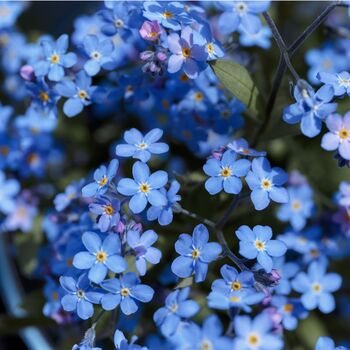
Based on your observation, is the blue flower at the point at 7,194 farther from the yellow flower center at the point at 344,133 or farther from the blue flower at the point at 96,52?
the yellow flower center at the point at 344,133

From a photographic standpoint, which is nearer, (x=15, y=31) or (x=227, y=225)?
(x=227, y=225)

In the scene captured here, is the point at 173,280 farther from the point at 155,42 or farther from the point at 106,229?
the point at 155,42

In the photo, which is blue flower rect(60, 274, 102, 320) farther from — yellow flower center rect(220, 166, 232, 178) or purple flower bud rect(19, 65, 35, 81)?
purple flower bud rect(19, 65, 35, 81)

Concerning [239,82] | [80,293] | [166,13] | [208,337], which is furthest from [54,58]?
[208,337]

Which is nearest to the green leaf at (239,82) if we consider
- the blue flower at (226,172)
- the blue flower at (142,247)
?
the blue flower at (226,172)

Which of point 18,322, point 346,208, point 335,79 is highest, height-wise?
point 335,79

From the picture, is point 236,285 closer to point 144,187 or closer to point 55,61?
point 144,187

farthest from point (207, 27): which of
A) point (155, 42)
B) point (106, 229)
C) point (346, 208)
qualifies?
point (346, 208)

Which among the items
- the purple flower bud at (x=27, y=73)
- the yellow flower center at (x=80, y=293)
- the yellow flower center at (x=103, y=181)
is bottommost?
the yellow flower center at (x=80, y=293)
